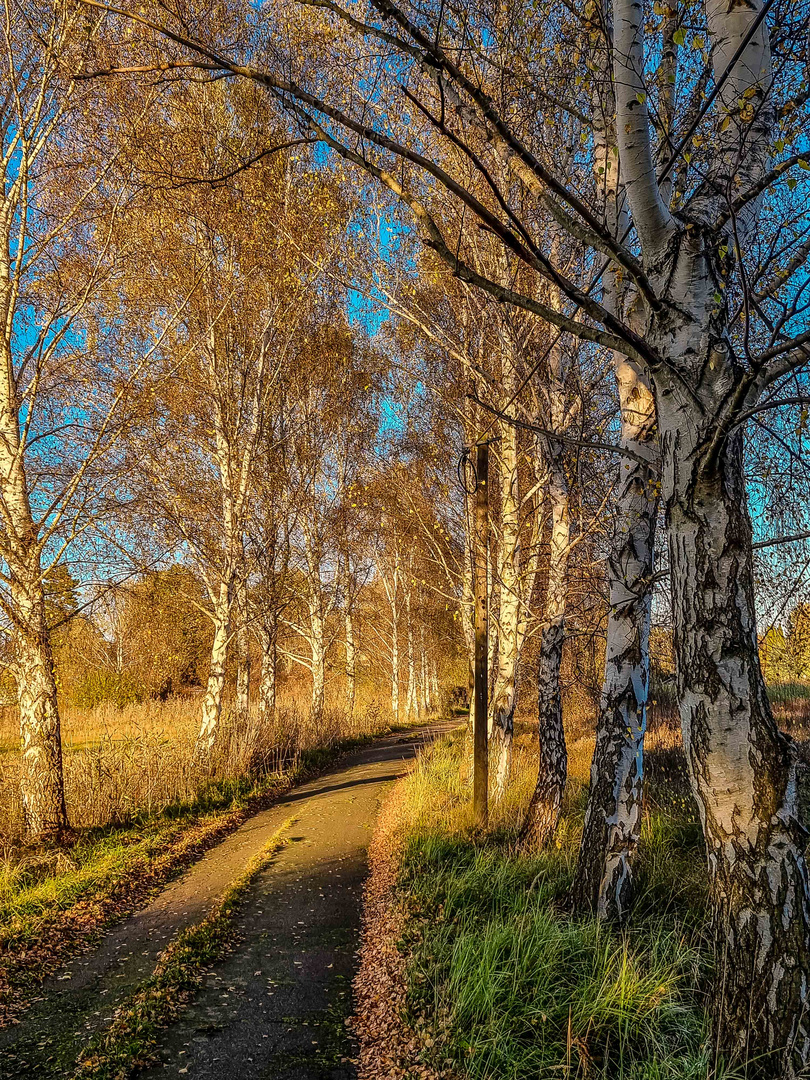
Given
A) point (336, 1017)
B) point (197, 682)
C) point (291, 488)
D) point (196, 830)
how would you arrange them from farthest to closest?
point (197, 682) < point (291, 488) < point (196, 830) < point (336, 1017)

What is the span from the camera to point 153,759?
8398mm

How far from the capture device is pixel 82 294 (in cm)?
666

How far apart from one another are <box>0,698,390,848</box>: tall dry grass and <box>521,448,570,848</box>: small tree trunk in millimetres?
5389

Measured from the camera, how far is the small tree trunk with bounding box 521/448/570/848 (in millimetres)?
6465

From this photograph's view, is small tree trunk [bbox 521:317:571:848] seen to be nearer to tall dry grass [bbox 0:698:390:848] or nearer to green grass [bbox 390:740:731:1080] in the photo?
green grass [bbox 390:740:731:1080]

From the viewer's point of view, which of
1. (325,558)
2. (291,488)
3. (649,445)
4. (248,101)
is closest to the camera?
(649,445)

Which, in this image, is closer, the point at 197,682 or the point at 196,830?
the point at 196,830

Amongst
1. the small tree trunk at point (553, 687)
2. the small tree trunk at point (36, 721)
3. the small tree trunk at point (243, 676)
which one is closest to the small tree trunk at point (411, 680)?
the small tree trunk at point (243, 676)

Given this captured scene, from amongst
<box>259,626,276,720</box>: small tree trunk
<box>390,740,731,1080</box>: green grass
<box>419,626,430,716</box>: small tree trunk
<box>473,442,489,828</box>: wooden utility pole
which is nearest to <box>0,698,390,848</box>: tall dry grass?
<box>259,626,276,720</box>: small tree trunk

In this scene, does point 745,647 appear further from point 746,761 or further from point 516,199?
point 516,199

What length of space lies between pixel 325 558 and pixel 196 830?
994 centimetres

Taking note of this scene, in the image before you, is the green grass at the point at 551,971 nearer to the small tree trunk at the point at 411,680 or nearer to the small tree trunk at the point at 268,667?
the small tree trunk at the point at 268,667

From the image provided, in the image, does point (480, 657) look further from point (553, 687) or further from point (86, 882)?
point (86, 882)

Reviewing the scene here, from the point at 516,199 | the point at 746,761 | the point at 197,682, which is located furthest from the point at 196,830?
the point at 197,682
